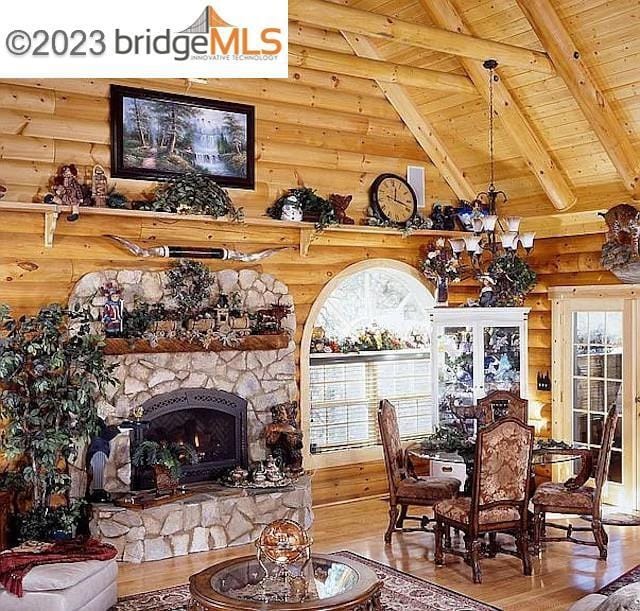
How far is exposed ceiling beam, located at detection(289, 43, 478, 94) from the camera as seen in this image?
261 inches

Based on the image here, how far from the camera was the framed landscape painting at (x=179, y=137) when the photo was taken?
6793mm

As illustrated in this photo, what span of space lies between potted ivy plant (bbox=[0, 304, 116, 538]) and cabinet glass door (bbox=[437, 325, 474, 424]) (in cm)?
334

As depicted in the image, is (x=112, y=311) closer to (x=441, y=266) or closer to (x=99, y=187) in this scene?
(x=99, y=187)

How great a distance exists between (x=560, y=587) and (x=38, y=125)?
4866 millimetres

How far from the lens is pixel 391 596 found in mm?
5441

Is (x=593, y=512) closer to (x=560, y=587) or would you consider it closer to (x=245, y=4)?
(x=560, y=587)

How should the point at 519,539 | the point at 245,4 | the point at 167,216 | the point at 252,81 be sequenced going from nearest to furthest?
the point at 245,4 < the point at 519,539 < the point at 167,216 < the point at 252,81

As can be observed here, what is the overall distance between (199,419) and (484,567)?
256cm

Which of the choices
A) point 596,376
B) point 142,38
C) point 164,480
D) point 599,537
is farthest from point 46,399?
point 596,376

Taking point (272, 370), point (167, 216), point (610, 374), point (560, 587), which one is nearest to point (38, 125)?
point (167, 216)

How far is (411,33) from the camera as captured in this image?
6215 mm

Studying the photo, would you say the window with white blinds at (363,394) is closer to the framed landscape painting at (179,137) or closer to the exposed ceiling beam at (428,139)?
the exposed ceiling beam at (428,139)

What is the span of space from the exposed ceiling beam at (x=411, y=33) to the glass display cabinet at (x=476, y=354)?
2.40 metres

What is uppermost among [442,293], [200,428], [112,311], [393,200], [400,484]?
[393,200]
